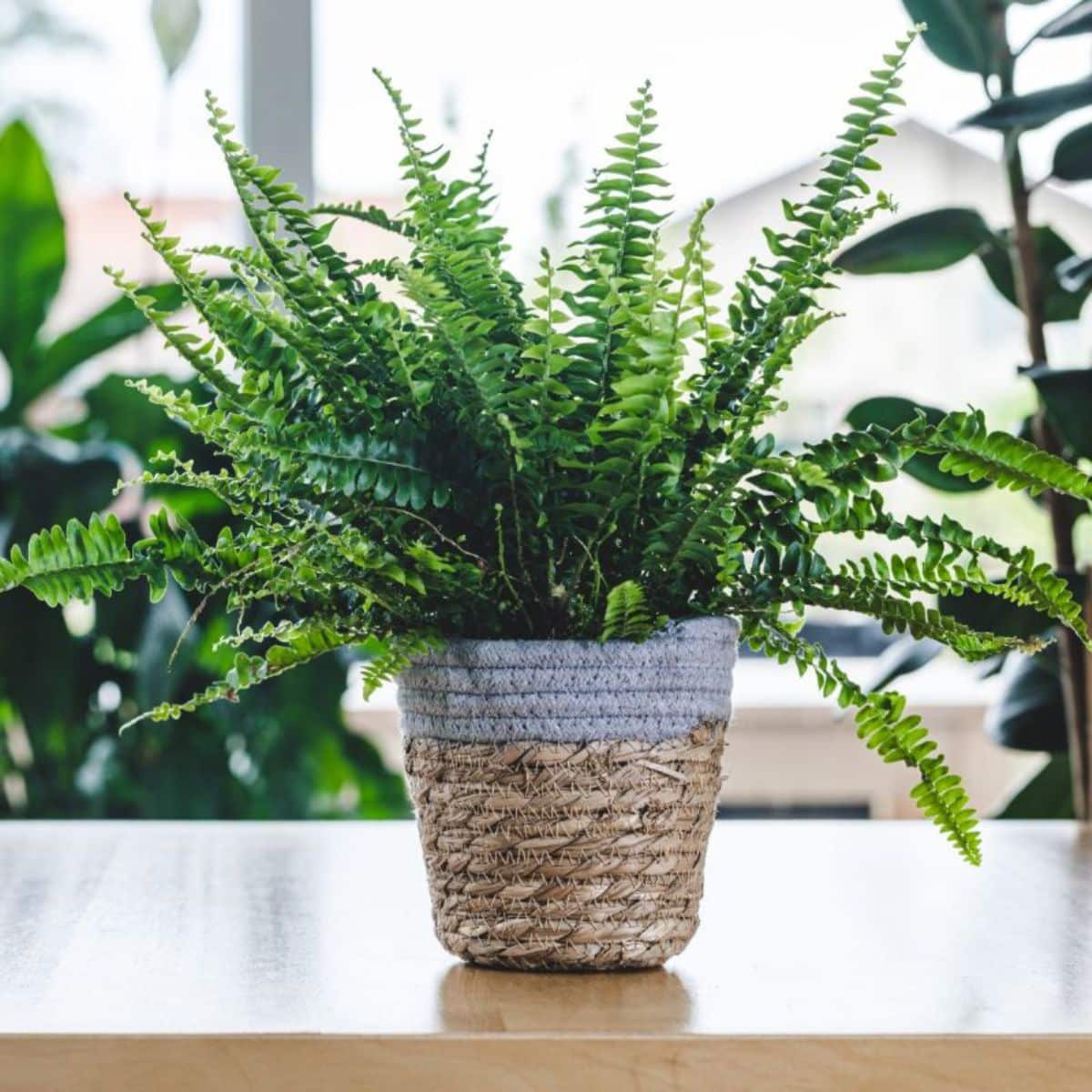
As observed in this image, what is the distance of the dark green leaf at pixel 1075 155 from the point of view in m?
1.34

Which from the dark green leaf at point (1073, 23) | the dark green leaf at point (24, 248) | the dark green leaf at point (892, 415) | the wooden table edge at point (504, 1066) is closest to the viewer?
the wooden table edge at point (504, 1066)

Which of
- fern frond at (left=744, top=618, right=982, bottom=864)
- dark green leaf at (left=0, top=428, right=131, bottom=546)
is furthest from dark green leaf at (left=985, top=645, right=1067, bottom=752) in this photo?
dark green leaf at (left=0, top=428, right=131, bottom=546)

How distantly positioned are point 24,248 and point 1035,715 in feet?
4.45

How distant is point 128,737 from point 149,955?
1.23 m

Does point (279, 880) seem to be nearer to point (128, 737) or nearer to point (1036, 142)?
point (128, 737)

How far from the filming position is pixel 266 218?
1.98 feet

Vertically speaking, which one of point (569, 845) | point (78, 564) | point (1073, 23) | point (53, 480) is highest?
point (1073, 23)

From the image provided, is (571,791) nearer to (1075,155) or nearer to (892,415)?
(892,415)

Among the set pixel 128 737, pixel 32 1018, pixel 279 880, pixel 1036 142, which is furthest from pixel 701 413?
pixel 1036 142

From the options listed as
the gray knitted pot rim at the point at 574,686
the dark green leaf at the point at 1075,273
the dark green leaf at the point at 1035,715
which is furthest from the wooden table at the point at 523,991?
the dark green leaf at the point at 1075,273

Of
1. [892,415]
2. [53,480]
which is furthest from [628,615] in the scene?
[53,480]

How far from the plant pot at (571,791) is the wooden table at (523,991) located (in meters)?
0.02

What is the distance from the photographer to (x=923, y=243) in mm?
1338

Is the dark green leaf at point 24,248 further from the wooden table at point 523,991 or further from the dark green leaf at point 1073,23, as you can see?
the dark green leaf at point 1073,23
